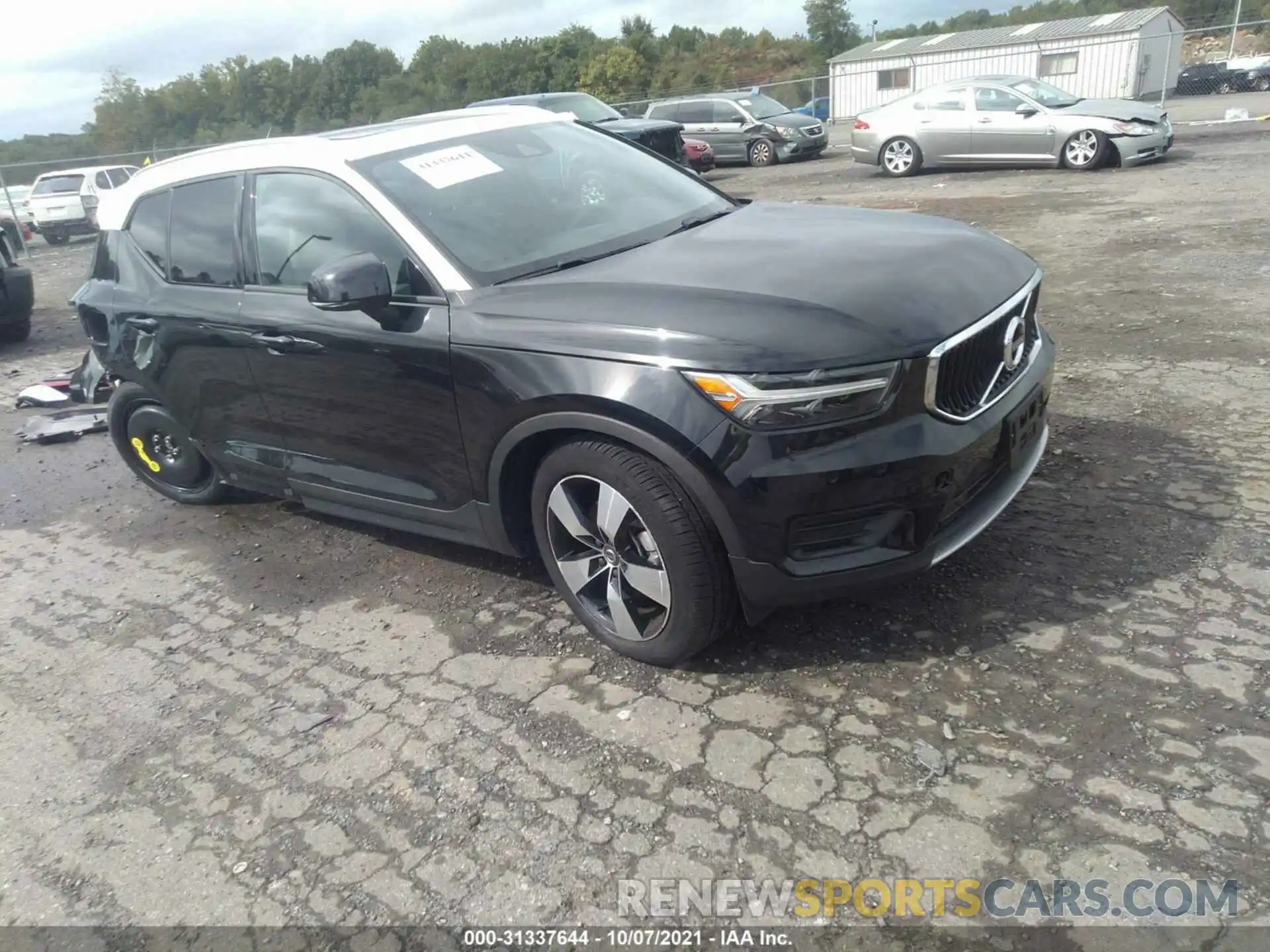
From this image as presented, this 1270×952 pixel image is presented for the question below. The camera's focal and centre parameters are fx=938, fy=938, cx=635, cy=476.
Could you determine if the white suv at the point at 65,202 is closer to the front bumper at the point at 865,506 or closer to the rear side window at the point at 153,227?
the rear side window at the point at 153,227

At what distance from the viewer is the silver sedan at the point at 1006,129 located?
45.6 ft

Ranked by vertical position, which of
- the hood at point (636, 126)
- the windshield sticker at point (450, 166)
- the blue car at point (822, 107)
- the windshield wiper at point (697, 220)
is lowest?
the blue car at point (822, 107)

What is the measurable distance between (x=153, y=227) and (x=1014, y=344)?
404 cm

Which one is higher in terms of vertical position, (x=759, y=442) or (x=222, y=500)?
(x=759, y=442)

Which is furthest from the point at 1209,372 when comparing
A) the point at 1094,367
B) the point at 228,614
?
the point at 228,614


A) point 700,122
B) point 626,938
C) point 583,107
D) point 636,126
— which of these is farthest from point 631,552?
point 700,122

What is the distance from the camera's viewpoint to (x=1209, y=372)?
17.6 ft

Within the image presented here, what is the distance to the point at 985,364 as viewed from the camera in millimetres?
3145

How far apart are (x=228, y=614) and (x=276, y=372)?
110 cm

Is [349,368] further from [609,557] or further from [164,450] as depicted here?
[164,450]

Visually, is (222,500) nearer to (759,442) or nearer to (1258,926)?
(759,442)

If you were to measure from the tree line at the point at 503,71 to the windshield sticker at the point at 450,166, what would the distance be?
62.5 meters

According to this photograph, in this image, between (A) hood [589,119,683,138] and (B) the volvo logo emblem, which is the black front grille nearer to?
(B) the volvo logo emblem

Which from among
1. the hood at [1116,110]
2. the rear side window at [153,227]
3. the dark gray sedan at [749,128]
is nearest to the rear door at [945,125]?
the hood at [1116,110]
